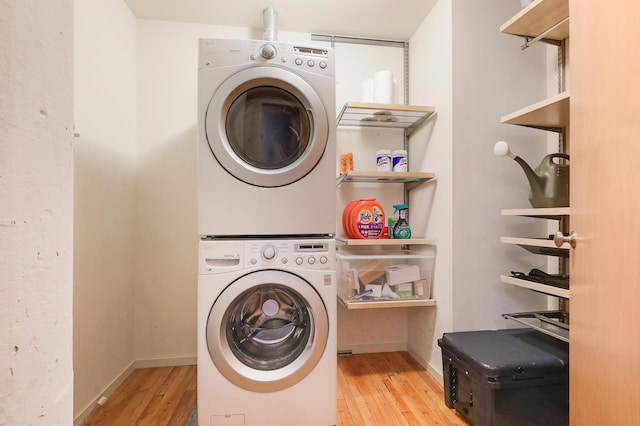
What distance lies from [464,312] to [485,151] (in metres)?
0.89

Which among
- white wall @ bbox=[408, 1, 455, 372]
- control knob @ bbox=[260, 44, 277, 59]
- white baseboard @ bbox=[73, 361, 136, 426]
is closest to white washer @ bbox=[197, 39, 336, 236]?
control knob @ bbox=[260, 44, 277, 59]

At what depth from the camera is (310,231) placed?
142 centimetres

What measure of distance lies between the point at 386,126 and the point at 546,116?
985mm

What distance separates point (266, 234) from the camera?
1.40m

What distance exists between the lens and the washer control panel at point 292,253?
1342mm

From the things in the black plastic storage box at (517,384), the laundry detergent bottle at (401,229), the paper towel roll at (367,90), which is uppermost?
the paper towel roll at (367,90)

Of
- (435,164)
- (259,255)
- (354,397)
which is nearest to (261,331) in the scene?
(259,255)

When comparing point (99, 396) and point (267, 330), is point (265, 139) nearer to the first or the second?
point (267, 330)

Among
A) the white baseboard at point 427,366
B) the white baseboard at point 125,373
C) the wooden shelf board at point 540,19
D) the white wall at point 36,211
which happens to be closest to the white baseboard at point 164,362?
the white baseboard at point 125,373

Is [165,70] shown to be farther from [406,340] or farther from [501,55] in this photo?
[406,340]

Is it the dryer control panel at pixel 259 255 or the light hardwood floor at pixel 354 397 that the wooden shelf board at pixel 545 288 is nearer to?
the light hardwood floor at pixel 354 397


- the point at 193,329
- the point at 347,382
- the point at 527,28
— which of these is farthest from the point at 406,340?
the point at 527,28

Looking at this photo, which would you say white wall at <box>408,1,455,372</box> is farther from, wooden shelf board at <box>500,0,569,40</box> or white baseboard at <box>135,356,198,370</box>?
white baseboard at <box>135,356,198,370</box>

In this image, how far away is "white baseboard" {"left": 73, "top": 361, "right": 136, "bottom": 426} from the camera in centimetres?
143
